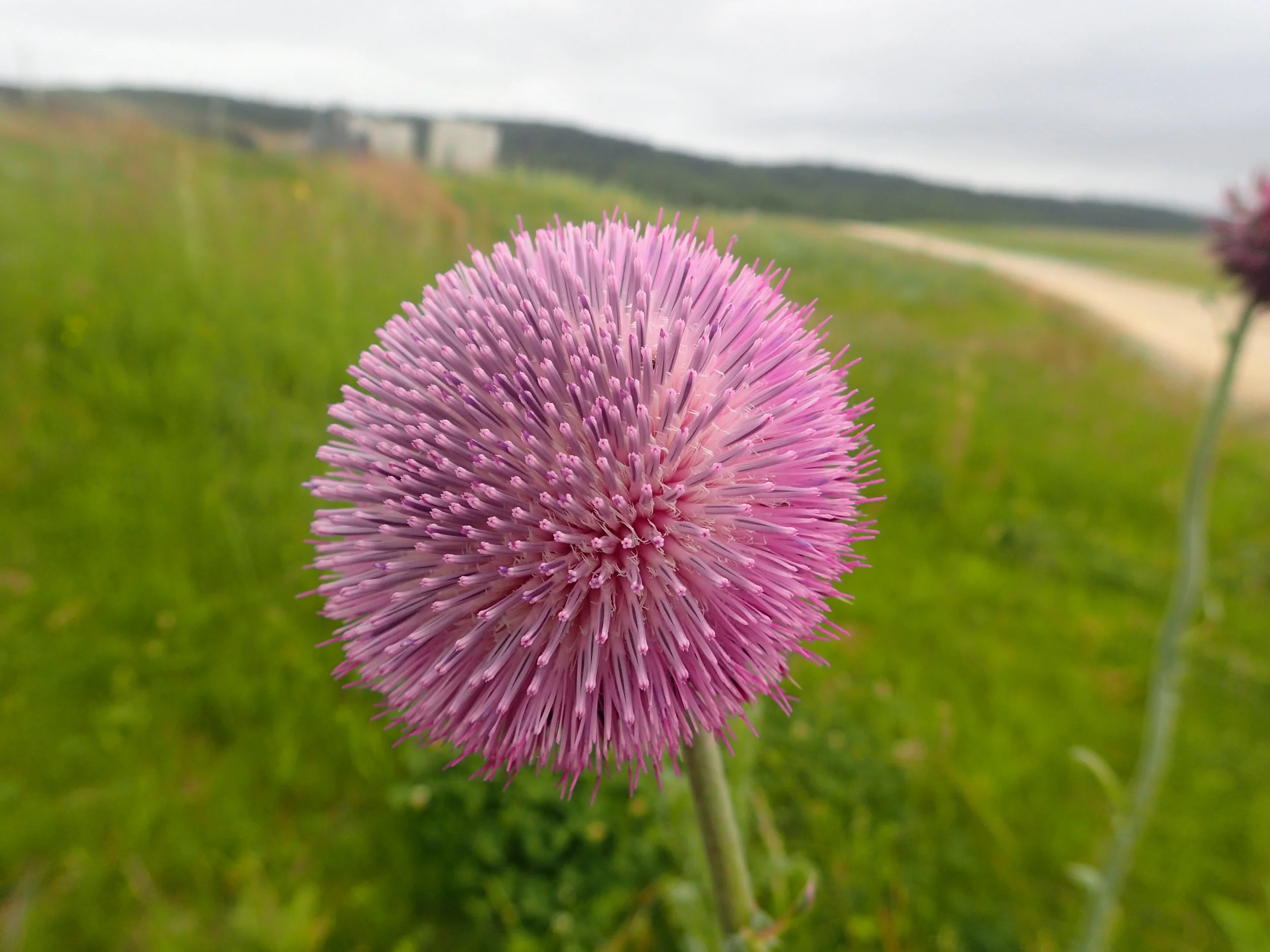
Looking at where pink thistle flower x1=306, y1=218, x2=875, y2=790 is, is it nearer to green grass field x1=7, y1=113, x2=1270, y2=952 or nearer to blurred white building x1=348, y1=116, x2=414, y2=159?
green grass field x1=7, y1=113, x2=1270, y2=952

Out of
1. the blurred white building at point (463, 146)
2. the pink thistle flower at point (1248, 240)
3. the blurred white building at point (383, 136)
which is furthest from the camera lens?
the blurred white building at point (383, 136)

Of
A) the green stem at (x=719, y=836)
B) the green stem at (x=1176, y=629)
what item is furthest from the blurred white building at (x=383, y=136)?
the green stem at (x=719, y=836)

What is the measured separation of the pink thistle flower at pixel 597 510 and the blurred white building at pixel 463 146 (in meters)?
2.64

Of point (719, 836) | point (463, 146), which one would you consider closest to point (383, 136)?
point (463, 146)

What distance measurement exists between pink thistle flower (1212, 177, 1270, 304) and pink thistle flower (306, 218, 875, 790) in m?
2.85

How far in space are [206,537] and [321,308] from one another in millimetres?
2010

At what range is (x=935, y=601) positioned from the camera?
3.73 metres

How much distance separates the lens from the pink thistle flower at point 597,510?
1.15 metres

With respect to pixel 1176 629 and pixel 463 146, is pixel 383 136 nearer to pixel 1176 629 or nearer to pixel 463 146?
pixel 463 146

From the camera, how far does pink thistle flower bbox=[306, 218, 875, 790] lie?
1.15 meters

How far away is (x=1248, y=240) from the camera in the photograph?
2.94 meters

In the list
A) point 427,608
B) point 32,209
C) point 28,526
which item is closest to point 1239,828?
point 427,608

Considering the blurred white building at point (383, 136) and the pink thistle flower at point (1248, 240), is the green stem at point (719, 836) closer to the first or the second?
the pink thistle flower at point (1248, 240)

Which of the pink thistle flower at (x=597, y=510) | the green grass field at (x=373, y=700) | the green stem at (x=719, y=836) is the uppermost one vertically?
the pink thistle flower at (x=597, y=510)
